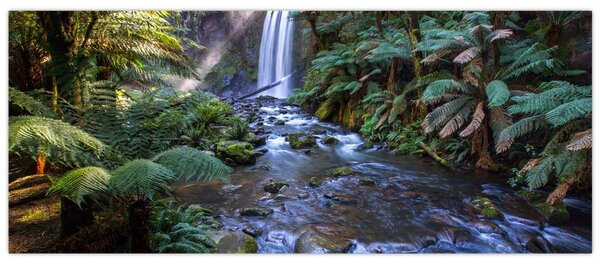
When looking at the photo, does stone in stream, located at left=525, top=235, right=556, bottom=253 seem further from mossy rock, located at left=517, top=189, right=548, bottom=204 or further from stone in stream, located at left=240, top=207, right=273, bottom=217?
stone in stream, located at left=240, top=207, right=273, bottom=217

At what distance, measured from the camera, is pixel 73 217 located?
176cm

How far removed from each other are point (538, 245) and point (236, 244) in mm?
2283

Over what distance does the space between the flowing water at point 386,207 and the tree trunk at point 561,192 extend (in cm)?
11

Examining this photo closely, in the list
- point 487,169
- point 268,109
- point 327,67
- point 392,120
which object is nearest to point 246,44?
point 268,109

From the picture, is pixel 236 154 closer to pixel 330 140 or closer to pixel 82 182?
pixel 330 140

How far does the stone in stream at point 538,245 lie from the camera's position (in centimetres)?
256

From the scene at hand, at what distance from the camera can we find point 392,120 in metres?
5.91

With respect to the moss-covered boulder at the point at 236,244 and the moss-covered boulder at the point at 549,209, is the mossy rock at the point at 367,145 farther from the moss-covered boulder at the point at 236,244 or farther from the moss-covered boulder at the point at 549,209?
the moss-covered boulder at the point at 236,244

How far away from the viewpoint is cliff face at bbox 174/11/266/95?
53.2ft

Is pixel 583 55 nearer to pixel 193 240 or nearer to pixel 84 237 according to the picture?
pixel 193 240

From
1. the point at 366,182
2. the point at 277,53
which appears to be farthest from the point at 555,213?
the point at 277,53

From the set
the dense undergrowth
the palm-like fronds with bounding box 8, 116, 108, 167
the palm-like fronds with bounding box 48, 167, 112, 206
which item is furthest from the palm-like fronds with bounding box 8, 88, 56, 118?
the dense undergrowth

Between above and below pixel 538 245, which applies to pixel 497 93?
above
